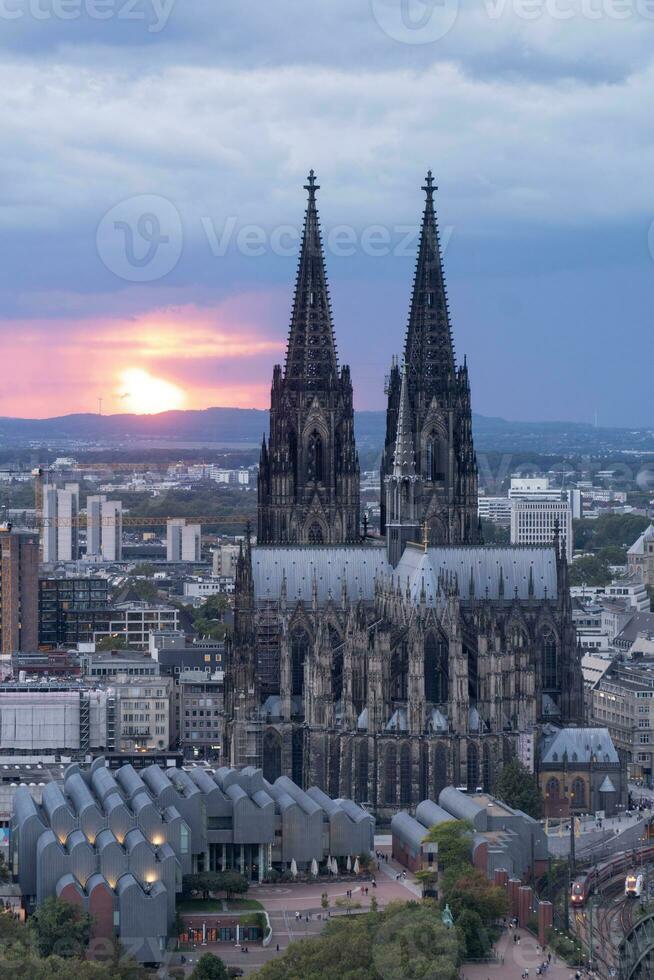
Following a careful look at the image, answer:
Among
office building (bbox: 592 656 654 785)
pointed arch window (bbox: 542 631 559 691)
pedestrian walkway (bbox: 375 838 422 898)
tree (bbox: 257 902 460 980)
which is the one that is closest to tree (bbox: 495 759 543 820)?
pedestrian walkway (bbox: 375 838 422 898)

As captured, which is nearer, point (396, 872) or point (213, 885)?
point (213, 885)

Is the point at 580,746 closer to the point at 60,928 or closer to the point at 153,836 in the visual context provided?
the point at 153,836

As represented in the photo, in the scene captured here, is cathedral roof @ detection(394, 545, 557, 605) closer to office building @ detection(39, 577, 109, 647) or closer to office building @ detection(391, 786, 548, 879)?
office building @ detection(391, 786, 548, 879)

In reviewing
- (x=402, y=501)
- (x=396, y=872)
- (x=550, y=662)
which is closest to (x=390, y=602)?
(x=402, y=501)

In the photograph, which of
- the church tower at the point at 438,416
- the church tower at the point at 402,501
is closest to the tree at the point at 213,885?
the church tower at the point at 402,501

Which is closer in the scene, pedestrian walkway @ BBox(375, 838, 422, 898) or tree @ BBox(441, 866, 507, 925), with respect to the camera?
tree @ BBox(441, 866, 507, 925)

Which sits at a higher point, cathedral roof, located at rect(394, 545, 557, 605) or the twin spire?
the twin spire

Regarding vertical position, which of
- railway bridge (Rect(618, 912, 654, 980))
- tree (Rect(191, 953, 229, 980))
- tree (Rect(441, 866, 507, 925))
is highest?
railway bridge (Rect(618, 912, 654, 980))

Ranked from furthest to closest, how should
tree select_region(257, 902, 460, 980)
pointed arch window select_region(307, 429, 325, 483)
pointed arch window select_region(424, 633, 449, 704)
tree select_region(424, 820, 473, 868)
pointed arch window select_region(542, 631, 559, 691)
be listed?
Answer: pointed arch window select_region(307, 429, 325, 483) < pointed arch window select_region(542, 631, 559, 691) < pointed arch window select_region(424, 633, 449, 704) < tree select_region(424, 820, 473, 868) < tree select_region(257, 902, 460, 980)
